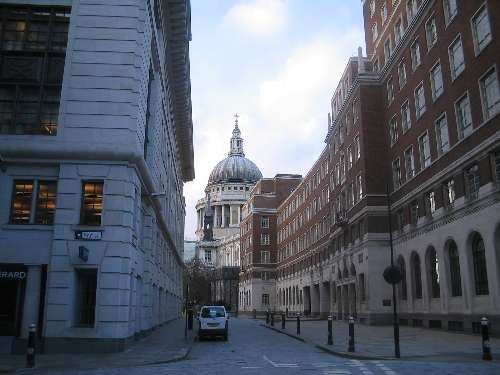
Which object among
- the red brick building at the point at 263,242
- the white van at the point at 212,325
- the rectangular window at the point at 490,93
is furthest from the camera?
the red brick building at the point at 263,242

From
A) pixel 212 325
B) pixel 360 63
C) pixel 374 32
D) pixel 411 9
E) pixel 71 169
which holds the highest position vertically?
pixel 374 32

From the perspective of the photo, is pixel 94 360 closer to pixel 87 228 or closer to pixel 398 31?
pixel 87 228

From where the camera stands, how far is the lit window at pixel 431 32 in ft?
116

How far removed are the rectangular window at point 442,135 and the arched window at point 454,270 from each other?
19.5ft

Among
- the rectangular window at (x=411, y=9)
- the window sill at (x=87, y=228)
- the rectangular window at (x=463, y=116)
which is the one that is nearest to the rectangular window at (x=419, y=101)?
the rectangular window at (x=463, y=116)

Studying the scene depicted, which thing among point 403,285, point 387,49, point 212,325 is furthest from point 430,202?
point 212,325

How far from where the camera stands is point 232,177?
18412cm

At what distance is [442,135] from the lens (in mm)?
34156

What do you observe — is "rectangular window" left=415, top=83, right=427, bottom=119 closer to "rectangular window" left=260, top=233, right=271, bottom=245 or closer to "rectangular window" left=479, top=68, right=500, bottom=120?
"rectangular window" left=479, top=68, right=500, bottom=120

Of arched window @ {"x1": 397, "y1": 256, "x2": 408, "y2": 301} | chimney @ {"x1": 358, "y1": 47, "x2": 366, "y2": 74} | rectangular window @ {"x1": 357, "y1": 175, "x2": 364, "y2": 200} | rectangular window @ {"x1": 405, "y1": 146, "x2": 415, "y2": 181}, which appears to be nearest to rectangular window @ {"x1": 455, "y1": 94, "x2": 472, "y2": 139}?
rectangular window @ {"x1": 405, "y1": 146, "x2": 415, "y2": 181}

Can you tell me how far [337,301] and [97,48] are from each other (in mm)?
41334

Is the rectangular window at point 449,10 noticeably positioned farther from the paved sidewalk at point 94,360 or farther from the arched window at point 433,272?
the paved sidewalk at point 94,360

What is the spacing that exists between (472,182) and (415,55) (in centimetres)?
1319

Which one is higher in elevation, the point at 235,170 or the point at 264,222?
the point at 235,170
